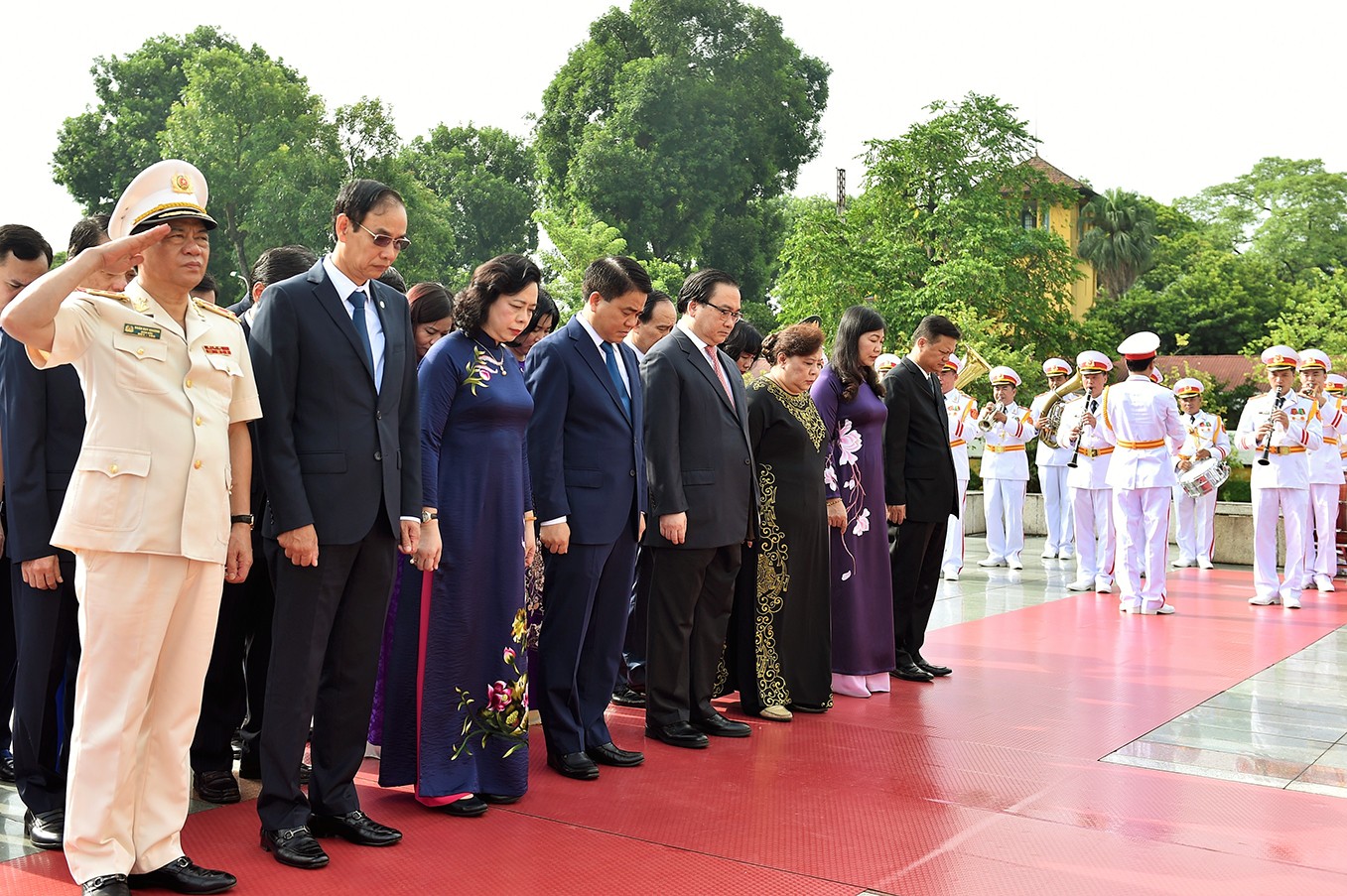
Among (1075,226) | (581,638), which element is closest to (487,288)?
(581,638)

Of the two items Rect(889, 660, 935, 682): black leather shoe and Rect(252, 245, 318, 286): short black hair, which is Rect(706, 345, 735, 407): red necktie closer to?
Rect(252, 245, 318, 286): short black hair

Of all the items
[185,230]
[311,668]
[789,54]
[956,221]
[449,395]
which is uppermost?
[789,54]

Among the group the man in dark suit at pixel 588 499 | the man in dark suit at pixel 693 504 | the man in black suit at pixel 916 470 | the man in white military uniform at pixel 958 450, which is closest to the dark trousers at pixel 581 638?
the man in dark suit at pixel 588 499

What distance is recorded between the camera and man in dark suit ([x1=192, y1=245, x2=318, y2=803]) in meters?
4.44

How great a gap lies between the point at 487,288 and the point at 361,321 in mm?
676

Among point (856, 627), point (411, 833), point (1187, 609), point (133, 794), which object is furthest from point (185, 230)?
point (1187, 609)

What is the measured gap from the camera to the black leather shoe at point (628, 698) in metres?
6.50

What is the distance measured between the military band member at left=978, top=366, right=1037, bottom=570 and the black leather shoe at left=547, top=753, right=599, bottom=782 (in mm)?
9257

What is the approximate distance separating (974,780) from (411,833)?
2.22 m

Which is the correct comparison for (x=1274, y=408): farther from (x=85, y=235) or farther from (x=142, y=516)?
(x=142, y=516)

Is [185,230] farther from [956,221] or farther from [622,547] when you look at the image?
[956,221]

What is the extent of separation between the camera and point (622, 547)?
5.10m

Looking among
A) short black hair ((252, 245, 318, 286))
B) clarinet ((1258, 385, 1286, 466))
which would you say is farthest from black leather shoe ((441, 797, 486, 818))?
clarinet ((1258, 385, 1286, 466))

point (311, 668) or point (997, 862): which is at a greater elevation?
point (311, 668)
